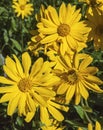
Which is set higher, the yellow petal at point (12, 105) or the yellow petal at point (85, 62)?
the yellow petal at point (85, 62)

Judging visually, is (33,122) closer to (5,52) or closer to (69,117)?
(69,117)

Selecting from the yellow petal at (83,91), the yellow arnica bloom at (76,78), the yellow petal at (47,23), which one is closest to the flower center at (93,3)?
the yellow petal at (47,23)

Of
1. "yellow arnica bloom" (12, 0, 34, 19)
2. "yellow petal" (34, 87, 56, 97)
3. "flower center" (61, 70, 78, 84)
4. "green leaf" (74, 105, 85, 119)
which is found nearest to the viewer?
"yellow petal" (34, 87, 56, 97)

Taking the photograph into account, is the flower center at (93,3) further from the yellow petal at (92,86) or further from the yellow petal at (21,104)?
the yellow petal at (21,104)

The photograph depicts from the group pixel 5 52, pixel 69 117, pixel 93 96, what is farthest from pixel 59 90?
pixel 5 52

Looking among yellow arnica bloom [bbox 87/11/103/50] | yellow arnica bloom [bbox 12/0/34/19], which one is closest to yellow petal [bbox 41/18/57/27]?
yellow arnica bloom [bbox 87/11/103/50]

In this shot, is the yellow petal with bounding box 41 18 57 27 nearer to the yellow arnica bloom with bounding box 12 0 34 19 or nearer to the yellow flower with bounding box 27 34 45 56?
the yellow flower with bounding box 27 34 45 56
